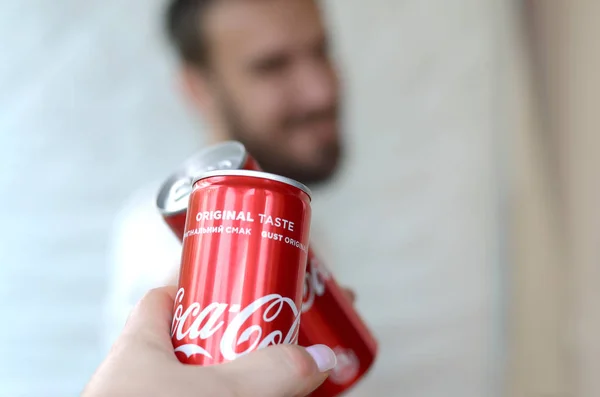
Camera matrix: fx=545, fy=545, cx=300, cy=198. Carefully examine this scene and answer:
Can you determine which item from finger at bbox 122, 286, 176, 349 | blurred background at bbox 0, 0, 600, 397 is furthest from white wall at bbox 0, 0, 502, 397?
finger at bbox 122, 286, 176, 349

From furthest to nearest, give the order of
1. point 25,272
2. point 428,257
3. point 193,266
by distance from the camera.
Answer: point 428,257, point 25,272, point 193,266

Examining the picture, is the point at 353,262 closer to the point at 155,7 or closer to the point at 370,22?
the point at 370,22

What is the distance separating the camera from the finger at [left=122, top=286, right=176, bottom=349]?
1.41 feet

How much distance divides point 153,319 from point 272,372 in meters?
0.11

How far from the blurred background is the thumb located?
0.68 metres

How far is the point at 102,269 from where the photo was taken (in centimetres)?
105

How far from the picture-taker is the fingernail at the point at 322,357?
47 centimetres

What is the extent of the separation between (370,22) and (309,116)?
0.24 metres

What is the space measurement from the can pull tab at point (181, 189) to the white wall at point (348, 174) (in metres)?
0.55

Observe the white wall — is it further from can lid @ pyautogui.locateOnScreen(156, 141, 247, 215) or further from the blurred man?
can lid @ pyautogui.locateOnScreen(156, 141, 247, 215)

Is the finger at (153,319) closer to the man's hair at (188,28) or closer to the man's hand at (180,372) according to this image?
the man's hand at (180,372)

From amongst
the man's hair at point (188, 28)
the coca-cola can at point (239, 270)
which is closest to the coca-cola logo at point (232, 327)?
the coca-cola can at point (239, 270)

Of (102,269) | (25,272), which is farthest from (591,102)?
(25,272)

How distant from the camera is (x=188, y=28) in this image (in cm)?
113
